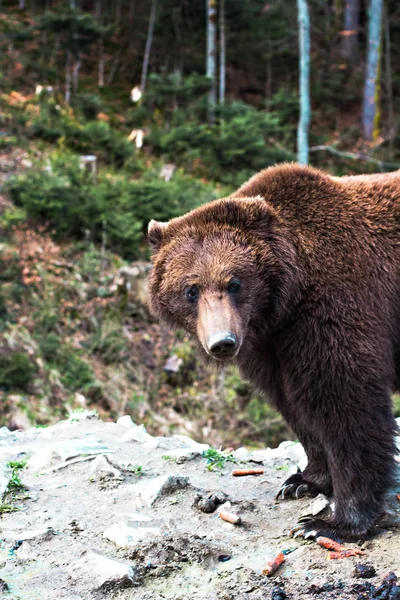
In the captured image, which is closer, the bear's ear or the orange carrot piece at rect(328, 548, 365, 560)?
the orange carrot piece at rect(328, 548, 365, 560)

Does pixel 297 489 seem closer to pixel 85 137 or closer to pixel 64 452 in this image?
pixel 64 452

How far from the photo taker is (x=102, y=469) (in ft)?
15.4

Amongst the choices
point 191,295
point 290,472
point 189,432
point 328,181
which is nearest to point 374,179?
point 328,181

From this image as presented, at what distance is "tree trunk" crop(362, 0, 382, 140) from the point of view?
21.1m

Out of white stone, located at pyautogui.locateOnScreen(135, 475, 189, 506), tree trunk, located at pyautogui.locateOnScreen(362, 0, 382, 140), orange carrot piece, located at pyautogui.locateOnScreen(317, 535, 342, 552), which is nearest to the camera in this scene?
orange carrot piece, located at pyautogui.locateOnScreen(317, 535, 342, 552)

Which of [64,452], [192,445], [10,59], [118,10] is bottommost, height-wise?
[192,445]

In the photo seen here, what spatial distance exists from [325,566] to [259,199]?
2215mm

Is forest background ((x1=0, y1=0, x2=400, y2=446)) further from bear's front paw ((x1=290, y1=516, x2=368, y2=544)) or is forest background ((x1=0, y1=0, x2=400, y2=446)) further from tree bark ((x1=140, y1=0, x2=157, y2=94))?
bear's front paw ((x1=290, y1=516, x2=368, y2=544))

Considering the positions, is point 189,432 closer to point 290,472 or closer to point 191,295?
point 290,472

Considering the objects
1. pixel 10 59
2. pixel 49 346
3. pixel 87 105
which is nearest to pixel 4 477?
pixel 49 346

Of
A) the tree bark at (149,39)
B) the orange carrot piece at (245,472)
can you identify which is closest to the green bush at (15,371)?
the orange carrot piece at (245,472)

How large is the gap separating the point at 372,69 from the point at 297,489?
2043 cm

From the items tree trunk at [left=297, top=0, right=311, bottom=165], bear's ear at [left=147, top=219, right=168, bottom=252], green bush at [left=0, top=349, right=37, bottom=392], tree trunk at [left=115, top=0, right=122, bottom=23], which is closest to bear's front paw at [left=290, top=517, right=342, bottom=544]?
bear's ear at [left=147, top=219, right=168, bottom=252]

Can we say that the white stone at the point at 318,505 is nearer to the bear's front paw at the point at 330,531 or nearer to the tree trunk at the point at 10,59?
the bear's front paw at the point at 330,531
